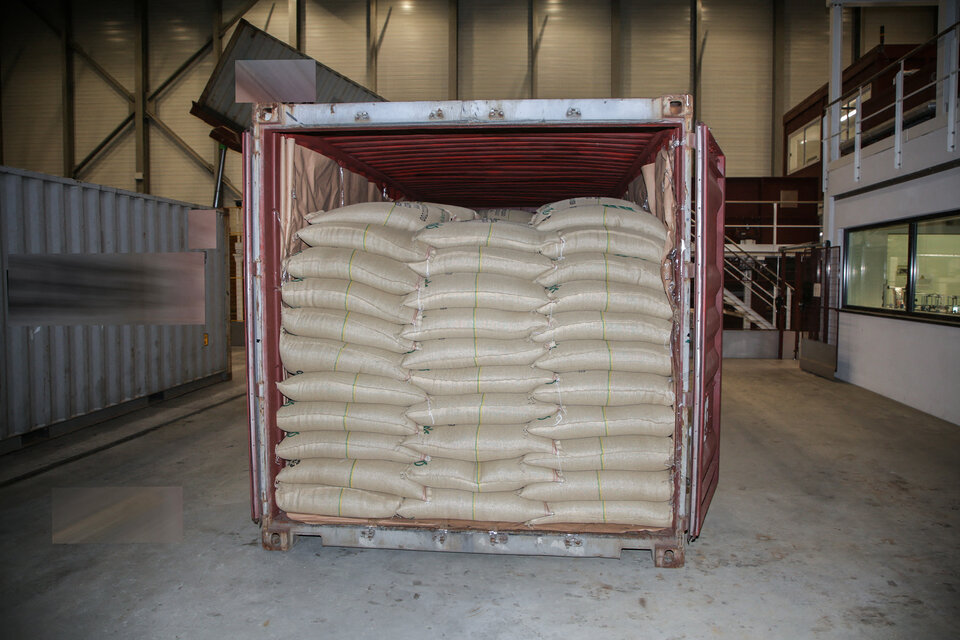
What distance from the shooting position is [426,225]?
11.8 feet

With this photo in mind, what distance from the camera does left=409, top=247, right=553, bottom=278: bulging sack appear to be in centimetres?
338

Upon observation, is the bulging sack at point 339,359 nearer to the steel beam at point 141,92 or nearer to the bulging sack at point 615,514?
the bulging sack at point 615,514

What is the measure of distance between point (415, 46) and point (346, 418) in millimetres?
15049

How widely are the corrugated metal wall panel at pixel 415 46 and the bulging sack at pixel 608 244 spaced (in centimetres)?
1378

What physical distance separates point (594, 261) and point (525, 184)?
7.28 ft

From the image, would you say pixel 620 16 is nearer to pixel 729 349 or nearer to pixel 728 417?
pixel 729 349

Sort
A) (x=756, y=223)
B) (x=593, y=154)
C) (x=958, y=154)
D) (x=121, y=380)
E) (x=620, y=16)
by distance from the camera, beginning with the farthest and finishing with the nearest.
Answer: (x=620, y=16)
(x=756, y=223)
(x=121, y=380)
(x=958, y=154)
(x=593, y=154)

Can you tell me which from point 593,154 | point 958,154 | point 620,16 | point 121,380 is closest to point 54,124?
point 121,380

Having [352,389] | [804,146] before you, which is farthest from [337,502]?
[804,146]

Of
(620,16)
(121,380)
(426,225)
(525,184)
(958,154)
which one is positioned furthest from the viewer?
(620,16)

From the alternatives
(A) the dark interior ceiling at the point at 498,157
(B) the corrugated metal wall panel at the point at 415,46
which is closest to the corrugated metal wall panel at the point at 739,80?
(B) the corrugated metal wall panel at the point at 415,46

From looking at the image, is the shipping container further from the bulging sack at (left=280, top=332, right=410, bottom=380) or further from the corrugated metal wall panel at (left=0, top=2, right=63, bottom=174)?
the corrugated metal wall panel at (left=0, top=2, right=63, bottom=174)

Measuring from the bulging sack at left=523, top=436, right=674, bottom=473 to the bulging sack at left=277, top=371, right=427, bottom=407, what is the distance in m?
0.77

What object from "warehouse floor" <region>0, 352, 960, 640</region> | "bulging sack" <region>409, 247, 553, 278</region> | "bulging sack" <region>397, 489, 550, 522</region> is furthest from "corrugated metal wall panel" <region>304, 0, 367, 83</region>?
"bulging sack" <region>397, 489, 550, 522</region>
